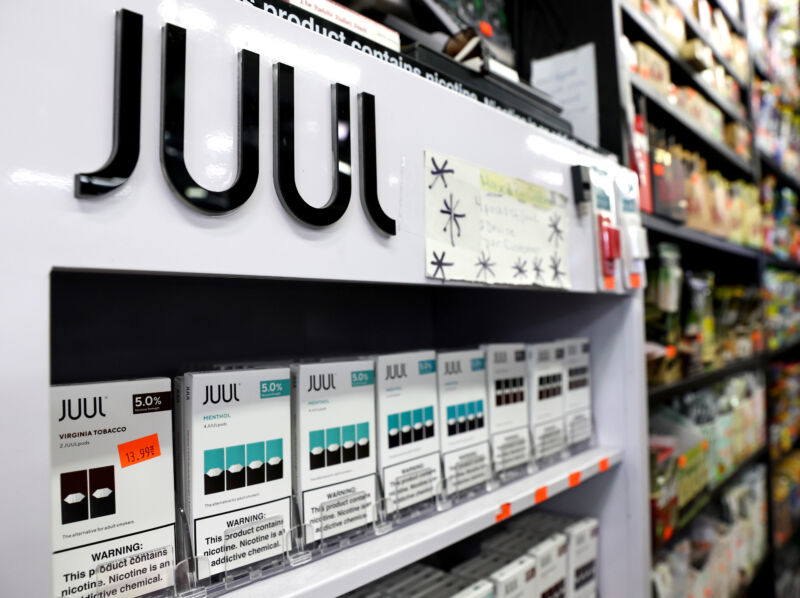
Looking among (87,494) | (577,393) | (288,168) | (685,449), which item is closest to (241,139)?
(288,168)

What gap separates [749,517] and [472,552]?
180 cm

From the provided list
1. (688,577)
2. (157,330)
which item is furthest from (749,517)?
(157,330)

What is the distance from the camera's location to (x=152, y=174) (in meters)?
0.53

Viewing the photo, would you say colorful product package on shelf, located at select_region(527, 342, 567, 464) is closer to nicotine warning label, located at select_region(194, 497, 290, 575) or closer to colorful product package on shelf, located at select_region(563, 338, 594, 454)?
colorful product package on shelf, located at select_region(563, 338, 594, 454)

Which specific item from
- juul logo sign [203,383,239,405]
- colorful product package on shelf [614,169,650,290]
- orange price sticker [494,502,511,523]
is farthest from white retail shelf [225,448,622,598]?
colorful product package on shelf [614,169,650,290]

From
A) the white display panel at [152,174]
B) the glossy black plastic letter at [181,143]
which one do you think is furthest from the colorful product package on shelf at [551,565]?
the glossy black plastic letter at [181,143]

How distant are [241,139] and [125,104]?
0.12 metres

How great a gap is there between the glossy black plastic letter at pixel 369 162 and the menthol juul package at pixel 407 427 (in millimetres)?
237

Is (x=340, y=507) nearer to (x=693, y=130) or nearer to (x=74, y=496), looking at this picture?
(x=74, y=496)

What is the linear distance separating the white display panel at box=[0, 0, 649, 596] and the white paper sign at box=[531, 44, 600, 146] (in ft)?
2.59

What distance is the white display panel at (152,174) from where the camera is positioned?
17.4 inches

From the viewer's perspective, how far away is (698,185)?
1985 mm

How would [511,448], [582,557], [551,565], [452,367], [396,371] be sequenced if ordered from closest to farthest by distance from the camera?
[396,371]
[452,367]
[511,448]
[551,565]
[582,557]

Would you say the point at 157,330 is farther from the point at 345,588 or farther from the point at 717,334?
the point at 717,334
